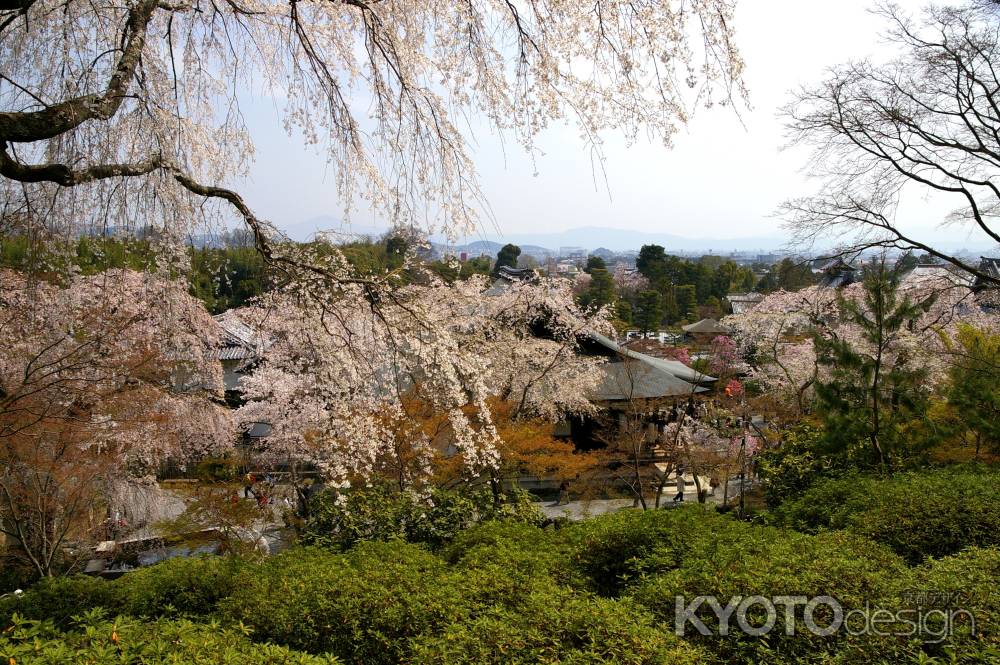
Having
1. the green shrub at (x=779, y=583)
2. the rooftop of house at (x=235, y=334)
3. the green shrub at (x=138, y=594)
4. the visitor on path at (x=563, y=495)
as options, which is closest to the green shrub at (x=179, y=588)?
the green shrub at (x=138, y=594)

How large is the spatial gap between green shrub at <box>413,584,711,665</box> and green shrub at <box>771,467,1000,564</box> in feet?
8.17

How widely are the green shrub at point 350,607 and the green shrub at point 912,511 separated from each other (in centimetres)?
329

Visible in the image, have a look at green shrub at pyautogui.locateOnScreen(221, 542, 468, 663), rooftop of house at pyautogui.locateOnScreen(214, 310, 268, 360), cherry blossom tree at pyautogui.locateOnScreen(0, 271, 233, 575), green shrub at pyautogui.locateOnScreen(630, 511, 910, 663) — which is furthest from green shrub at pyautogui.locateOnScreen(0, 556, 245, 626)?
rooftop of house at pyautogui.locateOnScreen(214, 310, 268, 360)

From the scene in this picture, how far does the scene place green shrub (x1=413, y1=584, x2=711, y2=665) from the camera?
2.50 m

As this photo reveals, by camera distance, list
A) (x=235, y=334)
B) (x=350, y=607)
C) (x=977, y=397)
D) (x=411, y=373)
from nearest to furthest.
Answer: (x=350, y=607)
(x=411, y=373)
(x=977, y=397)
(x=235, y=334)

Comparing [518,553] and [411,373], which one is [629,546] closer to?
[518,553]

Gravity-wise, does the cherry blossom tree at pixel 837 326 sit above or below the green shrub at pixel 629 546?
above

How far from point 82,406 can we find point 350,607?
7.04 metres

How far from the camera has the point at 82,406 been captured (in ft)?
27.1

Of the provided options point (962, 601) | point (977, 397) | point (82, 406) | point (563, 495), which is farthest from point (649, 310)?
point (962, 601)

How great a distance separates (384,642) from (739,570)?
1.97m

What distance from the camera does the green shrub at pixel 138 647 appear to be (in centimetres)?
220

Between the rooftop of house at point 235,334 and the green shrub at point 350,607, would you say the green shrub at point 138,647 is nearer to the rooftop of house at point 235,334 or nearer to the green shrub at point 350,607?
the green shrub at point 350,607

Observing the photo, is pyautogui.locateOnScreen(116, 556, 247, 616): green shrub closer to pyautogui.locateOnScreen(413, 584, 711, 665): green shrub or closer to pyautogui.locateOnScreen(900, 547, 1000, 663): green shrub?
pyautogui.locateOnScreen(413, 584, 711, 665): green shrub
